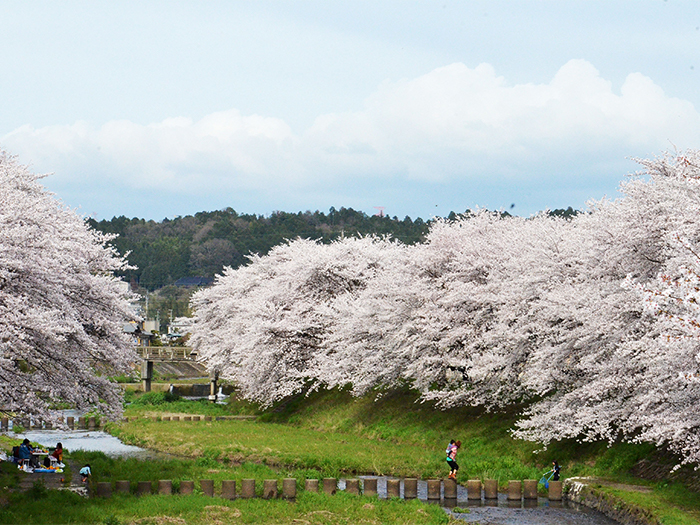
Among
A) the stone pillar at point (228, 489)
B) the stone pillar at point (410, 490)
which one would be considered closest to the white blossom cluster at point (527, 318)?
the stone pillar at point (410, 490)

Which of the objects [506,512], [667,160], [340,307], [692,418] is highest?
[667,160]

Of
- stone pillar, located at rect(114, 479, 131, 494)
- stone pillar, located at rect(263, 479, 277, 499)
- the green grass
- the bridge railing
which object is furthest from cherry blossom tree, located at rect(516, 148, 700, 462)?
the bridge railing

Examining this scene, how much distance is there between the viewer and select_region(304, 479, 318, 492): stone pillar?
27.3m

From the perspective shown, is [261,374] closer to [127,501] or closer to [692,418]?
[127,501]

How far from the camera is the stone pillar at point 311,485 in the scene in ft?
89.7

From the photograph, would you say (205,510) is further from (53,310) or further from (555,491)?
(555,491)

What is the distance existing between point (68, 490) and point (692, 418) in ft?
59.9

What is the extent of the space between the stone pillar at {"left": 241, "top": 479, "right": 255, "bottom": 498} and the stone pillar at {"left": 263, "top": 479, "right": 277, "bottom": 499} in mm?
423

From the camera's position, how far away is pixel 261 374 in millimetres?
52375

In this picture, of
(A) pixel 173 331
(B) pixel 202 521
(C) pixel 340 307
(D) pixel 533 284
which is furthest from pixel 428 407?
(A) pixel 173 331

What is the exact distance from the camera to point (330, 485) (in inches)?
1074

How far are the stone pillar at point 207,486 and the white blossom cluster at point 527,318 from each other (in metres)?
12.3

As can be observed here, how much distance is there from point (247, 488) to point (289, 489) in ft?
4.51

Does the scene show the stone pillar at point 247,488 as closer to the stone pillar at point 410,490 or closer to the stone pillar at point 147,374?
the stone pillar at point 410,490
